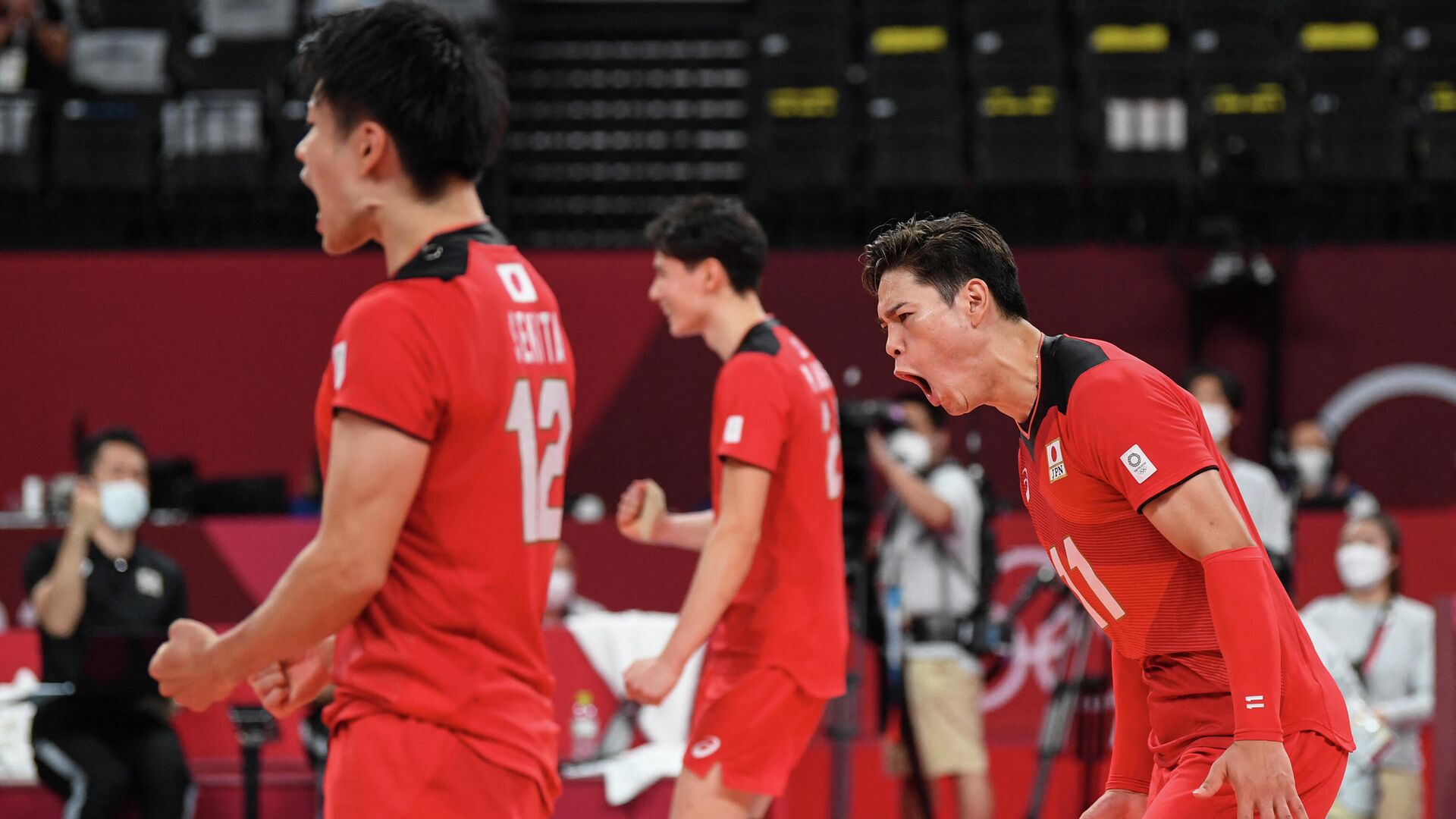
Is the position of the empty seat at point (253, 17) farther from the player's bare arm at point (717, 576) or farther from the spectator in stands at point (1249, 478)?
the player's bare arm at point (717, 576)

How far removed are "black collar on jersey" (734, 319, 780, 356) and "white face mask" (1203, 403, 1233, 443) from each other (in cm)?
297

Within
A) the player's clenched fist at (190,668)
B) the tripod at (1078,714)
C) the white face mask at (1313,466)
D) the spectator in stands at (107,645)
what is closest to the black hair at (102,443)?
the spectator in stands at (107,645)

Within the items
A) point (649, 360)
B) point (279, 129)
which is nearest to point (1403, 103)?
point (649, 360)

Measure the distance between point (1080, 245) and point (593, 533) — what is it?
405cm

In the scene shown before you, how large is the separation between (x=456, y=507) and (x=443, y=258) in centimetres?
39

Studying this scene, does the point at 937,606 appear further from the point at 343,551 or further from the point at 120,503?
the point at 343,551

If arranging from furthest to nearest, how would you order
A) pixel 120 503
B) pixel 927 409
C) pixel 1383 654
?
pixel 927 409 → pixel 1383 654 → pixel 120 503

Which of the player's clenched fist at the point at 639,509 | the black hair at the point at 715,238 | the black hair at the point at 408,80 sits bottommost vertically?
the player's clenched fist at the point at 639,509

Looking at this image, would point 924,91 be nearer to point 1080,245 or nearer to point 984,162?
point 984,162

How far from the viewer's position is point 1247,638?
102 inches

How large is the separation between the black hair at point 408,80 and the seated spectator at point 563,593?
493 centimetres

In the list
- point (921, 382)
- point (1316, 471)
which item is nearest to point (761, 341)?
point (921, 382)

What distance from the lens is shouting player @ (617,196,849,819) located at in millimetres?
4180

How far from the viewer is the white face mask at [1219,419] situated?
691 cm
